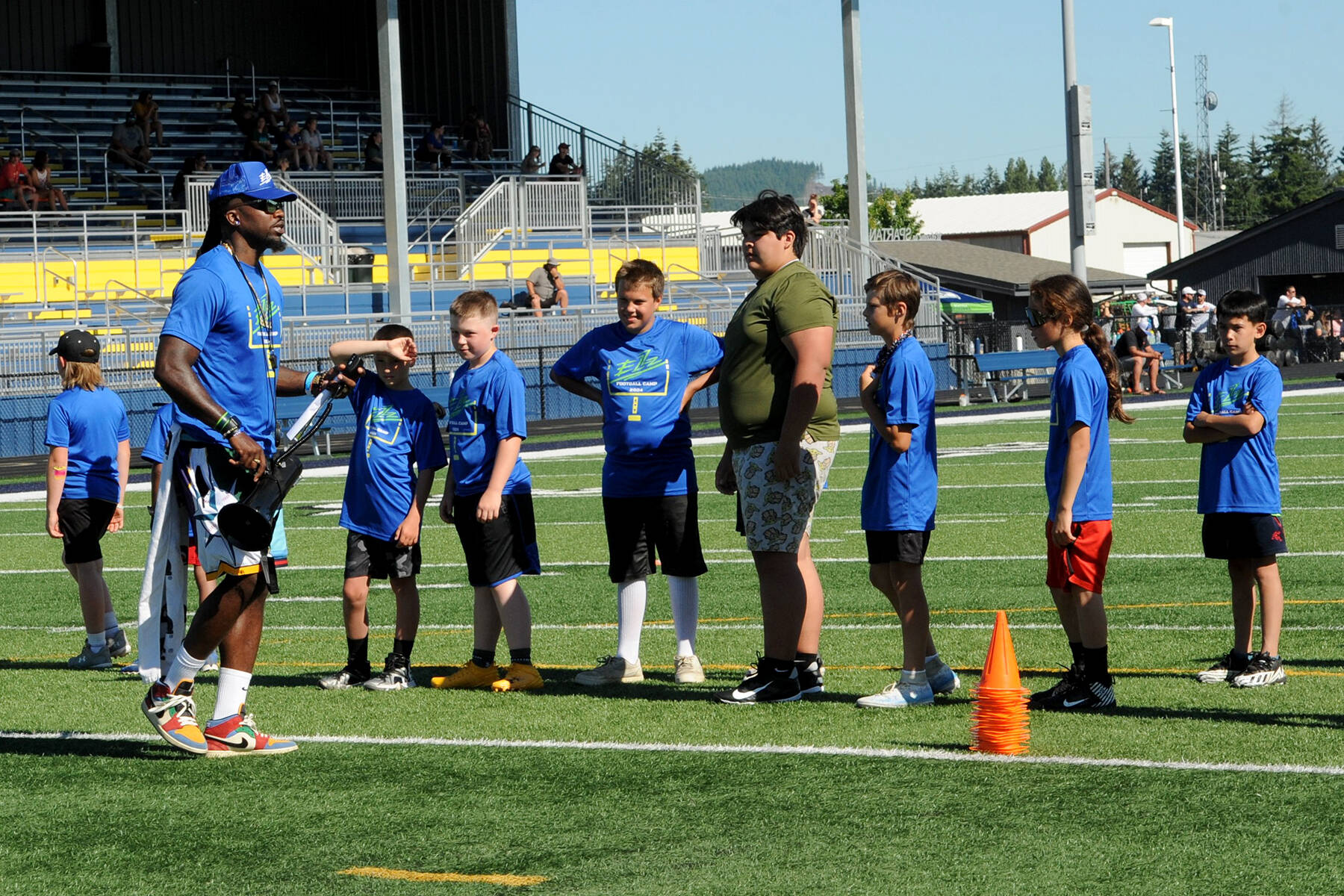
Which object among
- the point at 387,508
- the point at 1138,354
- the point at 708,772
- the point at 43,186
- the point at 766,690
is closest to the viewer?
the point at 708,772

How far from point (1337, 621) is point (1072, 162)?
61.7ft

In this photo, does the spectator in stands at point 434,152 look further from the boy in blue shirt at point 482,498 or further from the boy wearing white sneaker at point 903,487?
the boy wearing white sneaker at point 903,487

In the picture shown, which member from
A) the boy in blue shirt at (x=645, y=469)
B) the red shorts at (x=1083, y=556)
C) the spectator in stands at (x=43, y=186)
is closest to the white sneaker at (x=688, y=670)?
the boy in blue shirt at (x=645, y=469)

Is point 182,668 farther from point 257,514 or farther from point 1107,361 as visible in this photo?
point 1107,361

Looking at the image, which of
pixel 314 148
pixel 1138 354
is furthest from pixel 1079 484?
pixel 314 148

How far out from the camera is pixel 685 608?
24.6ft

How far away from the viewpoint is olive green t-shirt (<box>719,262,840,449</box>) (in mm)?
6480

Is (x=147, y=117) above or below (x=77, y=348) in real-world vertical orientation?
above

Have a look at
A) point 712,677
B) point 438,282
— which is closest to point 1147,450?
point 712,677

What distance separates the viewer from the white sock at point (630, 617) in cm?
748

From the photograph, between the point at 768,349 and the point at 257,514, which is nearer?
the point at 257,514

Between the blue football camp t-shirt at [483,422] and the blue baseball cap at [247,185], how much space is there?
1408 mm

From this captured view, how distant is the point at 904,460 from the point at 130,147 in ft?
101

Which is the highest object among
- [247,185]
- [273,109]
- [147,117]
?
[273,109]
